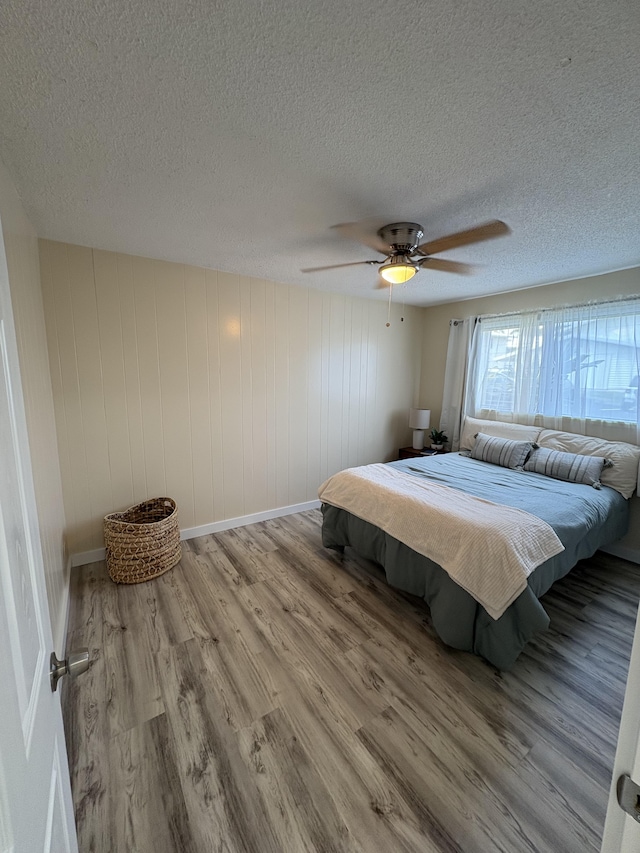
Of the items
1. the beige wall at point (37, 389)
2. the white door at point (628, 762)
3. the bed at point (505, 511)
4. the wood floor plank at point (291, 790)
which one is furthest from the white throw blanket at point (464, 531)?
the beige wall at point (37, 389)

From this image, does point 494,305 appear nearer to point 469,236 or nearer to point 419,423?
point 419,423

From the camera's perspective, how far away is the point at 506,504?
2205 mm

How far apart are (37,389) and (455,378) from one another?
3866mm

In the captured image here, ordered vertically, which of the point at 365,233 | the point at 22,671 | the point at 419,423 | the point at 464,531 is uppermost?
the point at 365,233

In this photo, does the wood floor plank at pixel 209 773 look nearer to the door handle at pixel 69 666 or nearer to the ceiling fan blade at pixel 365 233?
the door handle at pixel 69 666

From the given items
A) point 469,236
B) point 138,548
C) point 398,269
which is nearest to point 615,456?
point 469,236

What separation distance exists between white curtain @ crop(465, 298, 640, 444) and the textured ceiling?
3.70ft

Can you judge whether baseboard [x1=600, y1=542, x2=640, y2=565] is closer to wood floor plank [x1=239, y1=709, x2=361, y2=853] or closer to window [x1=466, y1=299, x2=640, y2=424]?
window [x1=466, y1=299, x2=640, y2=424]

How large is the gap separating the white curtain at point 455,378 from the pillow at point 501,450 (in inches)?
27.3

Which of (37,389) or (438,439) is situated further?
(438,439)

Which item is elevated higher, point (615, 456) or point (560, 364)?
point (560, 364)

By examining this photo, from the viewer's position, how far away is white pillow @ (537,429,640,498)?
8.68 feet

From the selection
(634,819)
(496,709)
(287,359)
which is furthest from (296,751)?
(287,359)

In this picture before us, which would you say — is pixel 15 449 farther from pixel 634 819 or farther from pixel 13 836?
pixel 634 819
